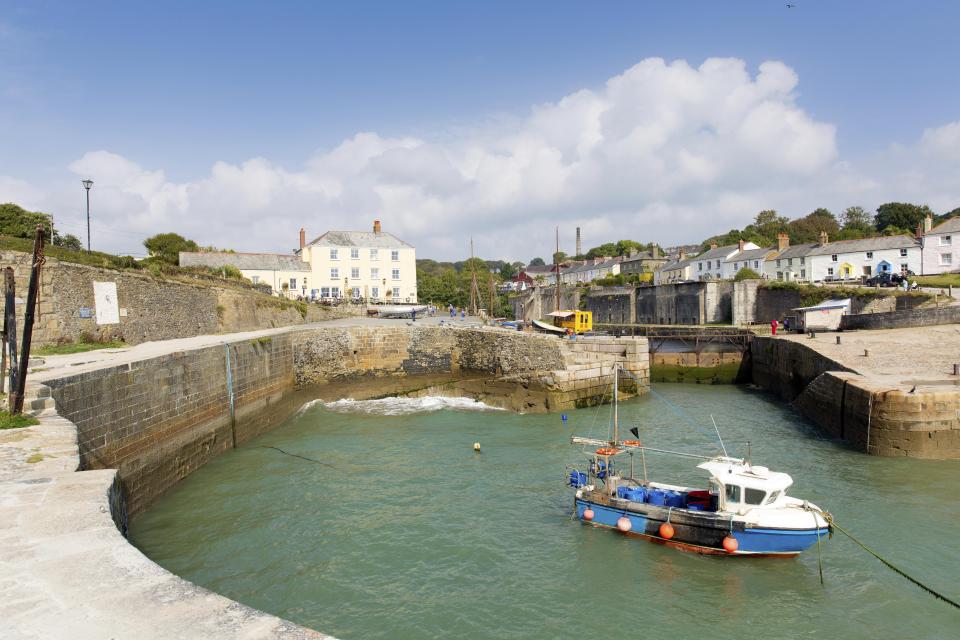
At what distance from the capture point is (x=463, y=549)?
37.8 ft

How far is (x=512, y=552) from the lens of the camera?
11.4 meters

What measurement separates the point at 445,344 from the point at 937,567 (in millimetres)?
22365

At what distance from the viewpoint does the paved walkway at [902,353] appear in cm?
1847

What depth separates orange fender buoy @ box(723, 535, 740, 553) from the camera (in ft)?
36.4

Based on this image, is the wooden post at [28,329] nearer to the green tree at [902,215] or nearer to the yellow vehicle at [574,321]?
the yellow vehicle at [574,321]

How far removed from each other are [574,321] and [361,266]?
28.1 m

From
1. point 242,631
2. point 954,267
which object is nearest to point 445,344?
point 242,631

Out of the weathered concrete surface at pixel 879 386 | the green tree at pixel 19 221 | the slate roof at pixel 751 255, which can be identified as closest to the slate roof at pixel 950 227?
the slate roof at pixel 751 255

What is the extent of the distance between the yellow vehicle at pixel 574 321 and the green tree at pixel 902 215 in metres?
71.3

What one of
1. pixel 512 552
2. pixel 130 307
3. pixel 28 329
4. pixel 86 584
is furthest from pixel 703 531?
pixel 130 307

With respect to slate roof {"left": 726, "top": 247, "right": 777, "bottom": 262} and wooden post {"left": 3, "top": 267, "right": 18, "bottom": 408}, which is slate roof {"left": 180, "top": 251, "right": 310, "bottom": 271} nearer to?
wooden post {"left": 3, "top": 267, "right": 18, "bottom": 408}

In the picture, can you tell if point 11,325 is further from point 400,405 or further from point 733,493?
point 400,405

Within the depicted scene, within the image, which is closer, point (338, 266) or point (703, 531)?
point (703, 531)

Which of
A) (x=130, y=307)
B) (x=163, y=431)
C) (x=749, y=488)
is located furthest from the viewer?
(x=130, y=307)
